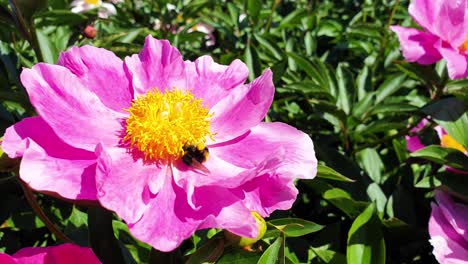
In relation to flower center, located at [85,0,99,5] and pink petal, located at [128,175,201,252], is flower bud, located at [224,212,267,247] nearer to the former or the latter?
pink petal, located at [128,175,201,252]

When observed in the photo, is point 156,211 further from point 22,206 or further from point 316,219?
point 316,219

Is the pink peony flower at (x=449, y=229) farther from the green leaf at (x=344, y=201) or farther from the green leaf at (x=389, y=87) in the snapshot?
the green leaf at (x=389, y=87)

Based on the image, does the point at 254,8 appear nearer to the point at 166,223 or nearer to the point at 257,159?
the point at 257,159

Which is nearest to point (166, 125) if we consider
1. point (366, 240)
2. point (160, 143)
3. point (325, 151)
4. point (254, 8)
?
point (160, 143)

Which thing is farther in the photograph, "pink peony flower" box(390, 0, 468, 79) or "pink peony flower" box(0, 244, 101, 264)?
"pink peony flower" box(390, 0, 468, 79)

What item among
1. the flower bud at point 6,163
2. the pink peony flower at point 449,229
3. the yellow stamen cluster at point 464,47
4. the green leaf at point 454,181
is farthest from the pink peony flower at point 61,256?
the yellow stamen cluster at point 464,47

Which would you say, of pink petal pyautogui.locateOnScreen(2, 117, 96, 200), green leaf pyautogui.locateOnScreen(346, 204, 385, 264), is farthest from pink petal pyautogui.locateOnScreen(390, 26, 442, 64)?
pink petal pyautogui.locateOnScreen(2, 117, 96, 200)
